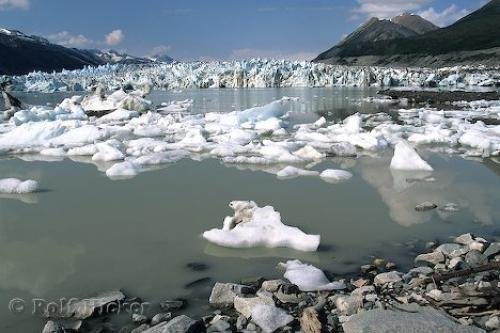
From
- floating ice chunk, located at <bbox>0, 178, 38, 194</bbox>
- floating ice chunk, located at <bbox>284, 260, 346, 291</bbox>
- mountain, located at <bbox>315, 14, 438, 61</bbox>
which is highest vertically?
mountain, located at <bbox>315, 14, 438, 61</bbox>

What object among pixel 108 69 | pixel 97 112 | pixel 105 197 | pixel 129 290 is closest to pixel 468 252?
pixel 129 290

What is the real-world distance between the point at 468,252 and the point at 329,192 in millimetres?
2043

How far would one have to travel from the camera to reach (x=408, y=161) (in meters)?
6.18

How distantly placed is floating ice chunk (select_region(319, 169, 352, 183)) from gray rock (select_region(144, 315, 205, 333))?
139 inches

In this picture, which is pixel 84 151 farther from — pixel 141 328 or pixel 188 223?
pixel 141 328

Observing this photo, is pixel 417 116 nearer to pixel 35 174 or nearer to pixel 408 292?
pixel 35 174

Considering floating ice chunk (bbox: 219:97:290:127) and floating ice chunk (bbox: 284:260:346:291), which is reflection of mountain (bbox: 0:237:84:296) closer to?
floating ice chunk (bbox: 284:260:346:291)

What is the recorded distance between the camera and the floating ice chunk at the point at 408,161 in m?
6.14

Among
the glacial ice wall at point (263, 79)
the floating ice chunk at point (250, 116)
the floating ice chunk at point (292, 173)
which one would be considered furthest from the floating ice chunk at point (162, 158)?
the glacial ice wall at point (263, 79)

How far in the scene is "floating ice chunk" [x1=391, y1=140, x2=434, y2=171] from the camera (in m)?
6.14

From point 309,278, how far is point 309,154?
4.36 meters

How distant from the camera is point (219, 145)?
8.10 metres

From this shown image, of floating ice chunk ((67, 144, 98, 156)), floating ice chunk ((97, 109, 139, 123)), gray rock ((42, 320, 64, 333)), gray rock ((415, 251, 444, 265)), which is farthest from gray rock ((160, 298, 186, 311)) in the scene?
floating ice chunk ((97, 109, 139, 123))

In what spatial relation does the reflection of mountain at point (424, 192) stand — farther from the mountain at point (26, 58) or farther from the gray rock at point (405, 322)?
the mountain at point (26, 58)
